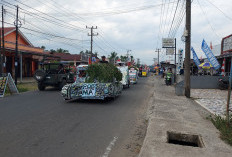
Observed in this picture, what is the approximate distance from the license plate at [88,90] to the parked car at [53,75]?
6.31 meters

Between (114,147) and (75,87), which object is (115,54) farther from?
(114,147)

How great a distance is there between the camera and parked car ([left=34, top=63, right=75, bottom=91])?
15141mm

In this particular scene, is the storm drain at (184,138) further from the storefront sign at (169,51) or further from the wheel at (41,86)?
the storefront sign at (169,51)

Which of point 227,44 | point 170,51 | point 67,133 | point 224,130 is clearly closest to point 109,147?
point 67,133

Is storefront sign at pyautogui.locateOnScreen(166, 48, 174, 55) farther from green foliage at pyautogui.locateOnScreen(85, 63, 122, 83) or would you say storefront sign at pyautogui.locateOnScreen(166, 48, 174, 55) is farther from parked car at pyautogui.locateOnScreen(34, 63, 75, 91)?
green foliage at pyautogui.locateOnScreen(85, 63, 122, 83)

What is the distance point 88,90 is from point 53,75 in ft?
21.6

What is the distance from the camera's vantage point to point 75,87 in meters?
9.83

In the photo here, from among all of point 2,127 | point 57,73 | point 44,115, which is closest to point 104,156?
point 2,127

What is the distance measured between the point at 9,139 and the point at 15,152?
2.82 feet

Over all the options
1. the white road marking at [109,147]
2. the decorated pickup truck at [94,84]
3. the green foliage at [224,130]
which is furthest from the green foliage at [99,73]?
the white road marking at [109,147]

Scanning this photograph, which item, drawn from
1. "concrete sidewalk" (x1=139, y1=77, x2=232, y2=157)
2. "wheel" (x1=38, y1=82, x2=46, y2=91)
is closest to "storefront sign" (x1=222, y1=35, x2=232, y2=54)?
"concrete sidewalk" (x1=139, y1=77, x2=232, y2=157)

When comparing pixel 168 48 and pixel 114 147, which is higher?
pixel 168 48

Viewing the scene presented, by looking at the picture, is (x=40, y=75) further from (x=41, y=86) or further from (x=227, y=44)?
(x=227, y=44)

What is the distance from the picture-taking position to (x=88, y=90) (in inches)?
381
